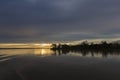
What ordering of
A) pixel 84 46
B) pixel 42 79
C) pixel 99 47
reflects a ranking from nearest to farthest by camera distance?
pixel 42 79 < pixel 99 47 < pixel 84 46

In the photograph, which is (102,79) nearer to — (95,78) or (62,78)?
(95,78)

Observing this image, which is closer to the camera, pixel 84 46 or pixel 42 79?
pixel 42 79

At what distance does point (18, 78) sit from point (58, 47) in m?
167

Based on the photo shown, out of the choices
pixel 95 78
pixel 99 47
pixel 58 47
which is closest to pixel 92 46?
pixel 99 47

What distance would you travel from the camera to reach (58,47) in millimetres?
186875

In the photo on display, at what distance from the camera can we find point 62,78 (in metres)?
19.8

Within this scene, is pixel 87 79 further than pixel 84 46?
No

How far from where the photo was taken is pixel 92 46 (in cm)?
17475

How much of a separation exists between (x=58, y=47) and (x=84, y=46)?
62.5 feet

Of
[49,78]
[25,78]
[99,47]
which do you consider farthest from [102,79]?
[99,47]

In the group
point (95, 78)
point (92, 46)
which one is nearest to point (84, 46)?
point (92, 46)

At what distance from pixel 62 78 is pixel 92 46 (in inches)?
6162

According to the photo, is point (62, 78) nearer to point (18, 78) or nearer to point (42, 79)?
point (42, 79)

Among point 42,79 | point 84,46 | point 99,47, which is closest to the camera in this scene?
point 42,79
